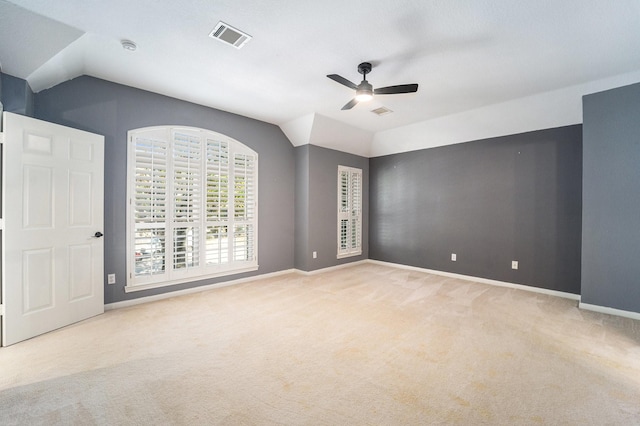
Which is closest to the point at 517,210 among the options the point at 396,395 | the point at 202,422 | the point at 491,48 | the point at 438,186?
the point at 438,186

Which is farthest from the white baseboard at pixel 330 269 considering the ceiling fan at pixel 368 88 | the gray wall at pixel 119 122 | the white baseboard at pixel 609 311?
the white baseboard at pixel 609 311

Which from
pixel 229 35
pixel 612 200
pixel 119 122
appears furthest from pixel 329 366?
pixel 612 200

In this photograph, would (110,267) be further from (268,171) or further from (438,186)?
(438,186)

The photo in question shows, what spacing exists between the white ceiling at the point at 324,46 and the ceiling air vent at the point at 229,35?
0.21 ft

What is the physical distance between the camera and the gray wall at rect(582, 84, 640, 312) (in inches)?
129

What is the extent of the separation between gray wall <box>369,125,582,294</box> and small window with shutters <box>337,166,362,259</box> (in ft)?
1.63

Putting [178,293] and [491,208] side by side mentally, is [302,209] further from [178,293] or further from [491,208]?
[491,208]

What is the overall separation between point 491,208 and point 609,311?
2028 millimetres

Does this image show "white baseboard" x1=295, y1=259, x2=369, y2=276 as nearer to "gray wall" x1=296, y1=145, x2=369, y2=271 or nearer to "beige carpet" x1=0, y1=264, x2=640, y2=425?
"gray wall" x1=296, y1=145, x2=369, y2=271

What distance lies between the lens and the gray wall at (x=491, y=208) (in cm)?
414

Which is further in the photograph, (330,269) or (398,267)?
(398,267)

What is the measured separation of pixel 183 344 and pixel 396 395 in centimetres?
197

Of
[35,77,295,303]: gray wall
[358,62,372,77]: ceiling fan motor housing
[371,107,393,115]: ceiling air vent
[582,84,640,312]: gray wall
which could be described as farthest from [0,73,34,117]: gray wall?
[582,84,640,312]: gray wall

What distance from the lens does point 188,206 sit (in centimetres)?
405
